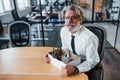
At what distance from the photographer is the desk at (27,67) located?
1374 mm

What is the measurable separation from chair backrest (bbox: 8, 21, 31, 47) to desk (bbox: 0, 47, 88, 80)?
612mm

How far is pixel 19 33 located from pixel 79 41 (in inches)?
48.5

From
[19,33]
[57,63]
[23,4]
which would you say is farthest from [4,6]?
[57,63]

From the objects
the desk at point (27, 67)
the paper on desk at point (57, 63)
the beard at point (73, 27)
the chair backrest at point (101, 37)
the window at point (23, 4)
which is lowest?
the desk at point (27, 67)

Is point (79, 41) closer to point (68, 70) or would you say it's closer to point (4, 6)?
point (68, 70)

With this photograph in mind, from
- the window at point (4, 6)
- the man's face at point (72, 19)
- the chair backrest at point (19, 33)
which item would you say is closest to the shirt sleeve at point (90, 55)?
the man's face at point (72, 19)

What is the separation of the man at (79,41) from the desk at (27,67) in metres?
0.08

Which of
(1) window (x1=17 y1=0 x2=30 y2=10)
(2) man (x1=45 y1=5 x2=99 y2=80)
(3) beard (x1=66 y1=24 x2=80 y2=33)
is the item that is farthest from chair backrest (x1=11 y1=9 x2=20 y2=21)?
(3) beard (x1=66 y1=24 x2=80 y2=33)

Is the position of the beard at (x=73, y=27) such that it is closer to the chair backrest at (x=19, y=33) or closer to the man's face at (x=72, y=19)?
the man's face at (x=72, y=19)

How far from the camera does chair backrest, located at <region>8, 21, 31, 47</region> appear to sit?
251cm

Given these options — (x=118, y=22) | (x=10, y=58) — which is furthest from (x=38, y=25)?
(x=10, y=58)

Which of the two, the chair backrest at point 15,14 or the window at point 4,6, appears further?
the window at point 4,6

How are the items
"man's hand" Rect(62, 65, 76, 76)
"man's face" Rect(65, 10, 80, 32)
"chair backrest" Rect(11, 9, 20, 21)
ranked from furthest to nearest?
"chair backrest" Rect(11, 9, 20, 21), "man's face" Rect(65, 10, 80, 32), "man's hand" Rect(62, 65, 76, 76)

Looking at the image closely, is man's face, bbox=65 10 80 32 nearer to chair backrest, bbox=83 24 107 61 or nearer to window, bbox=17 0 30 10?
chair backrest, bbox=83 24 107 61
